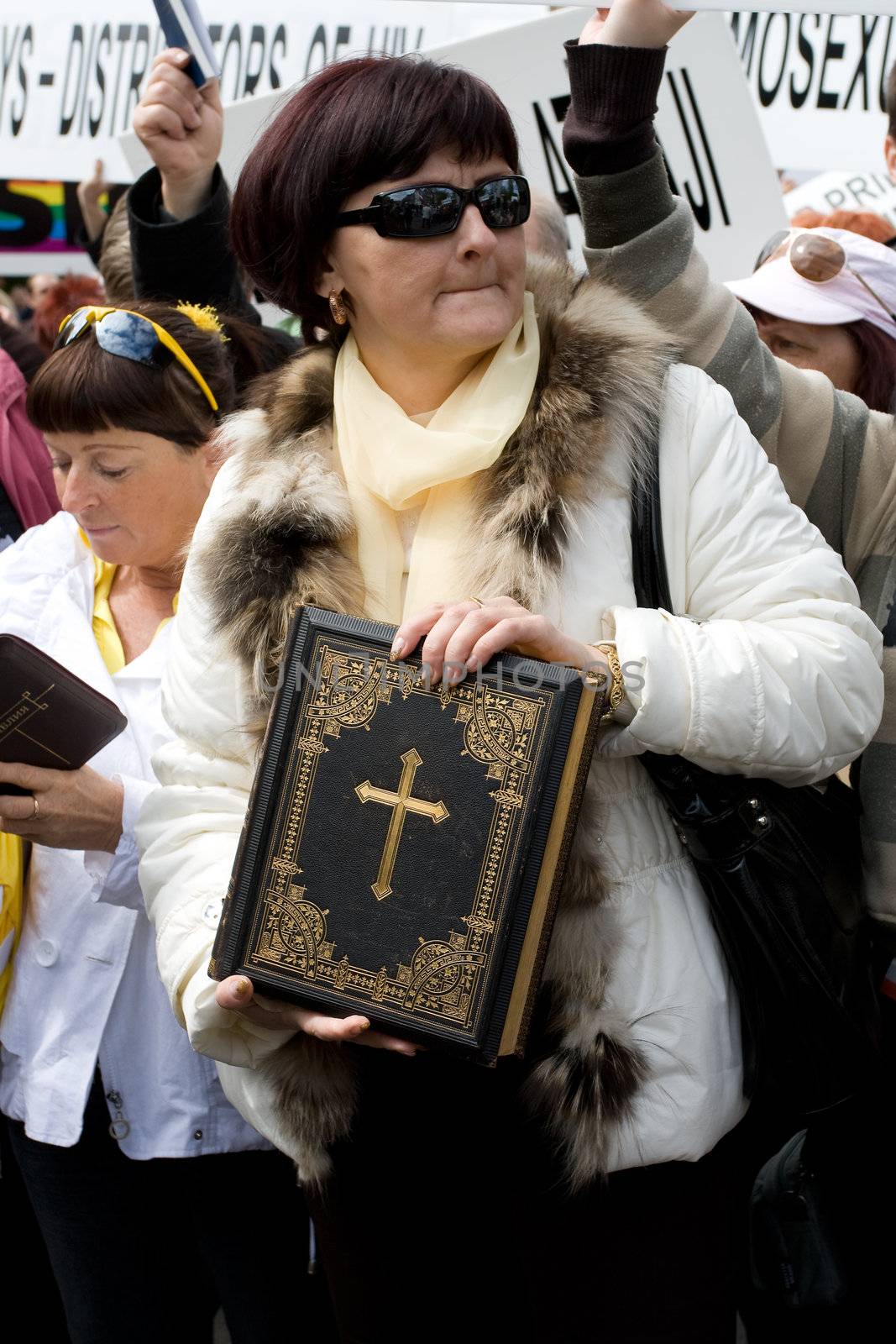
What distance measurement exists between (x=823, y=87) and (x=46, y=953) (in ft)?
10.3

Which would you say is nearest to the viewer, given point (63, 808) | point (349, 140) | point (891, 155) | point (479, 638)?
point (479, 638)

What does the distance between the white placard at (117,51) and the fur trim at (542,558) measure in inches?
96.2

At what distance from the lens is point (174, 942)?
179 cm

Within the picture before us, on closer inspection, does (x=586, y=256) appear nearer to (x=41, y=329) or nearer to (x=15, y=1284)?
(x=15, y=1284)

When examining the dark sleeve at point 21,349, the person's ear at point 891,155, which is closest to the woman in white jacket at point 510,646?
the person's ear at point 891,155

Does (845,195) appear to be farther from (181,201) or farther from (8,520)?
(8,520)

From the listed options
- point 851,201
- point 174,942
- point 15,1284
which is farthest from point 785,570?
point 851,201

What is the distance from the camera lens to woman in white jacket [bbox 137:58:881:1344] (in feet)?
5.24

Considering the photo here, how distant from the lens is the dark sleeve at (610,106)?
1718 millimetres

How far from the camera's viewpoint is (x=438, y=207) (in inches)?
66.1

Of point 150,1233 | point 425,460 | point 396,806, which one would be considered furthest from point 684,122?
point 150,1233

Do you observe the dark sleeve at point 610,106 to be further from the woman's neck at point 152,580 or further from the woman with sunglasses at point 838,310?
the woman's neck at point 152,580

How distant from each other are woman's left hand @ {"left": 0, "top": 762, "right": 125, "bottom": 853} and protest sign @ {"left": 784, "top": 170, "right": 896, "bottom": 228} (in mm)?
3326

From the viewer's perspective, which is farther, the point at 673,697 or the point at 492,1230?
the point at 492,1230
